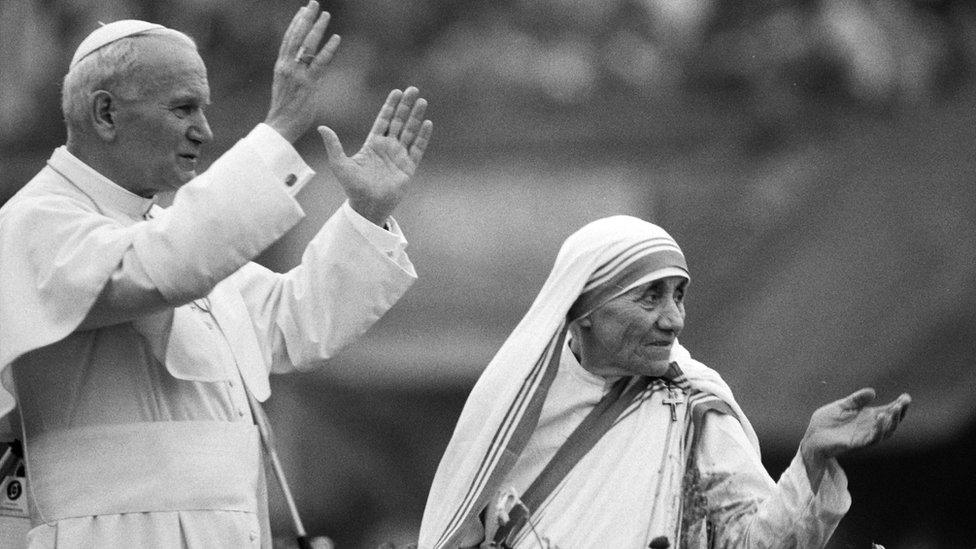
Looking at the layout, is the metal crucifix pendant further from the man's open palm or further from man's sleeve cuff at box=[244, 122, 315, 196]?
man's sleeve cuff at box=[244, 122, 315, 196]

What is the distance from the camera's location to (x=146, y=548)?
448 centimetres

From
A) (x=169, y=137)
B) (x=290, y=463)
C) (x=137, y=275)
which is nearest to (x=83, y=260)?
(x=137, y=275)

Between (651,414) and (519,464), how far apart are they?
398 millimetres

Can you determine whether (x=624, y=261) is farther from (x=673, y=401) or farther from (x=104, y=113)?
(x=104, y=113)

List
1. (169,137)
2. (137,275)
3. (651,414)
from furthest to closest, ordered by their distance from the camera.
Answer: (651,414) → (169,137) → (137,275)

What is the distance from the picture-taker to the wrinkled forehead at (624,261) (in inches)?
210

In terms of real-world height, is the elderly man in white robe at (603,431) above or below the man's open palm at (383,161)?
below

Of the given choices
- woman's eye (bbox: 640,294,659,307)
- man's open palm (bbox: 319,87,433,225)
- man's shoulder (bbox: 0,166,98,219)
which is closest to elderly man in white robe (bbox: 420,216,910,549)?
woman's eye (bbox: 640,294,659,307)

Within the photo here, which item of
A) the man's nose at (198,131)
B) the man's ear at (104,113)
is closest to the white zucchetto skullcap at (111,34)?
the man's ear at (104,113)

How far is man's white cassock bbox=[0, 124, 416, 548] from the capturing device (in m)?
4.30

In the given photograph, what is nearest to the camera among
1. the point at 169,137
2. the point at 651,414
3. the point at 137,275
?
the point at 137,275

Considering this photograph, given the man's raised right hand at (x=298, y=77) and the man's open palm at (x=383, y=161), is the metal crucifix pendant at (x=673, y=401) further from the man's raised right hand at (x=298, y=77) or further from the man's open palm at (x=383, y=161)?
the man's raised right hand at (x=298, y=77)

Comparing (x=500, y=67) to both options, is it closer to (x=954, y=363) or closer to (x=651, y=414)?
(x=954, y=363)

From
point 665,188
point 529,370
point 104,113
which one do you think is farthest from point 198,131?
point 665,188
